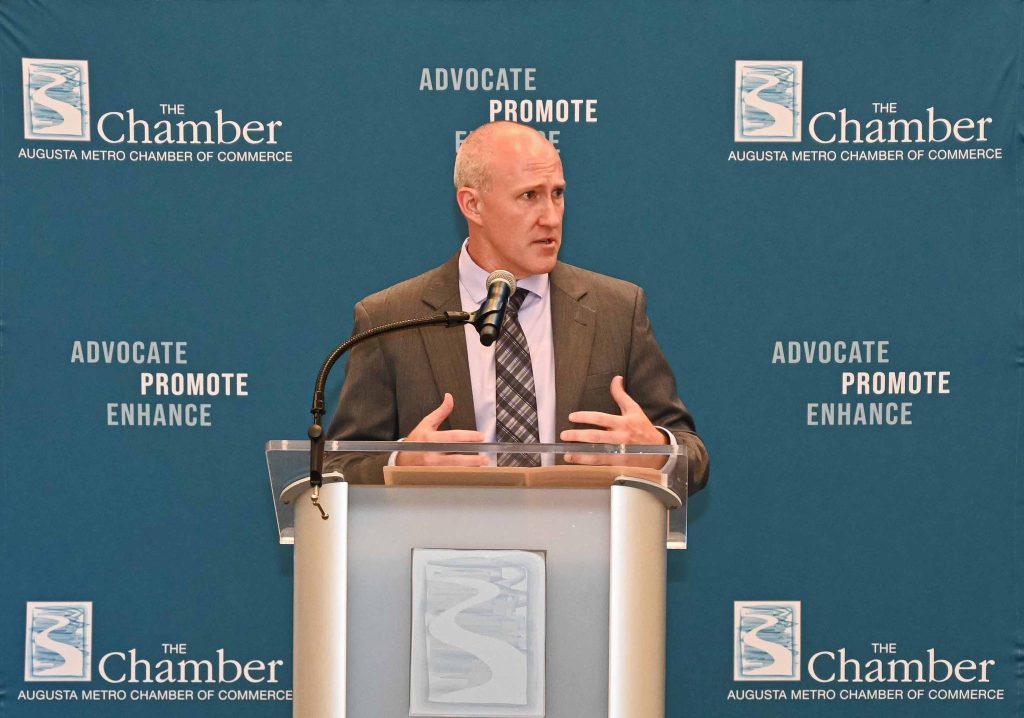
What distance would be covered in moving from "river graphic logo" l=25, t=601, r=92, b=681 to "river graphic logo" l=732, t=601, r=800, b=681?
201cm

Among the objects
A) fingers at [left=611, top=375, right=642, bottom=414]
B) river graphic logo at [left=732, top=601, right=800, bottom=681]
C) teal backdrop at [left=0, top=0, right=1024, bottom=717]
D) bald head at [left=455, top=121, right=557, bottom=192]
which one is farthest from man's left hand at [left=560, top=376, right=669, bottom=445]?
river graphic logo at [left=732, top=601, right=800, bottom=681]

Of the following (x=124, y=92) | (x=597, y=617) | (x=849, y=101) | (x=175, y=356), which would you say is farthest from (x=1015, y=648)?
(x=124, y=92)

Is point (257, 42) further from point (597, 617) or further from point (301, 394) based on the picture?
point (597, 617)

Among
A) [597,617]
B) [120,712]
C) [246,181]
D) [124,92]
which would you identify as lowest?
[120,712]

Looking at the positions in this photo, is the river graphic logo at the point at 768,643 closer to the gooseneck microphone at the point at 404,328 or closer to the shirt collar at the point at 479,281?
the shirt collar at the point at 479,281

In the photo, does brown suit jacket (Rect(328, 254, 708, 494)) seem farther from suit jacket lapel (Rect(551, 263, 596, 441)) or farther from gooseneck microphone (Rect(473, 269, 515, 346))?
gooseneck microphone (Rect(473, 269, 515, 346))

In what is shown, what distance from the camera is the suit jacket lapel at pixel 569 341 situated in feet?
11.2

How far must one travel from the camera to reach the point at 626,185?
3887mm

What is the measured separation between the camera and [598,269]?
152 inches

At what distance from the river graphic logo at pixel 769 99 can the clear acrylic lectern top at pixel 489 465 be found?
198cm

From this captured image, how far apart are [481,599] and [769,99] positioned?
2.37 metres

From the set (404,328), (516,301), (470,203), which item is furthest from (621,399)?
(470,203)

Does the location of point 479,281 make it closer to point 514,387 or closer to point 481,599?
point 514,387

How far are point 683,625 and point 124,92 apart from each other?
2.39m
